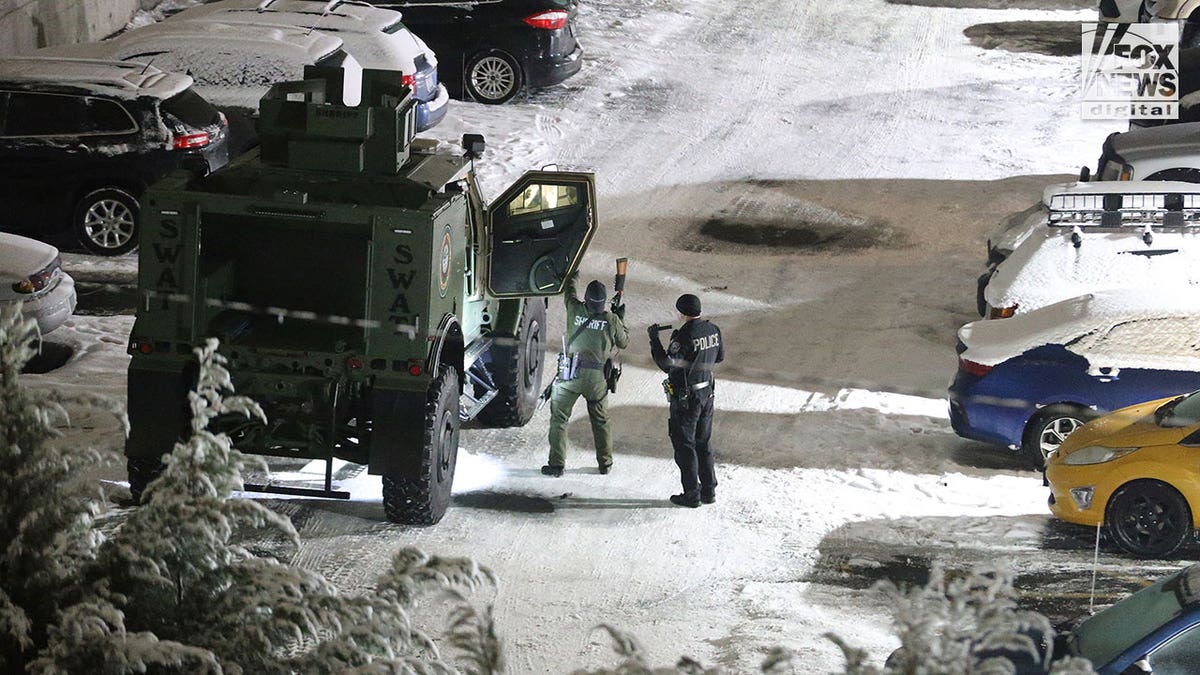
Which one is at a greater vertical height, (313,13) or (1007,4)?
(313,13)

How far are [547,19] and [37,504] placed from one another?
15553 mm

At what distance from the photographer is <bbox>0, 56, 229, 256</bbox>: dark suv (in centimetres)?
1478

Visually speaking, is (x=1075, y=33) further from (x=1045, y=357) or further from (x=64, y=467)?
(x=64, y=467)

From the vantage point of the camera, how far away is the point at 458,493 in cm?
1077

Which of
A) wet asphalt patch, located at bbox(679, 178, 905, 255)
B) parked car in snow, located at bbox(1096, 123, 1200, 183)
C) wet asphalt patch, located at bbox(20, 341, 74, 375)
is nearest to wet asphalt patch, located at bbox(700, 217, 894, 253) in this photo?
wet asphalt patch, located at bbox(679, 178, 905, 255)

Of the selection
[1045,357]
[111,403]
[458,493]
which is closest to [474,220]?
[458,493]

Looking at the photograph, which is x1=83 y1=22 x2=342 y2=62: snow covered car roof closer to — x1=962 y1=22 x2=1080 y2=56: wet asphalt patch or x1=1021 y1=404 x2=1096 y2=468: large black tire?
x1=1021 y1=404 x2=1096 y2=468: large black tire

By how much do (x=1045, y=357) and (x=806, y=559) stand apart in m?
2.81

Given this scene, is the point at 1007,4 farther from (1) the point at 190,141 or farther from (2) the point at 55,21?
(1) the point at 190,141

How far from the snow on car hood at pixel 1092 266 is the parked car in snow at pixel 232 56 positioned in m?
7.60

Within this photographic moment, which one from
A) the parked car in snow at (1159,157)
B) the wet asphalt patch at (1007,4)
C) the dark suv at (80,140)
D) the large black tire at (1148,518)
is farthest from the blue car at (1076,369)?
the wet asphalt patch at (1007,4)

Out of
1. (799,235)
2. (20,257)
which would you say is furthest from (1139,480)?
(20,257)

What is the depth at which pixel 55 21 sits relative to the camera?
795 inches

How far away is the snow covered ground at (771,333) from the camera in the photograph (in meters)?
9.44
